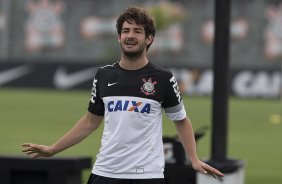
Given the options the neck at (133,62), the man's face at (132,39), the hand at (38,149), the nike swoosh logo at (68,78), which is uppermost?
the man's face at (132,39)

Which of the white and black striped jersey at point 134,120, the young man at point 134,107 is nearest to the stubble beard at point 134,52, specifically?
the young man at point 134,107

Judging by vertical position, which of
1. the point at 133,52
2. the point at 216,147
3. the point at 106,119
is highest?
the point at 133,52

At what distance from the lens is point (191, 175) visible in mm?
8445

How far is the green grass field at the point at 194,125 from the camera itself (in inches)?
566

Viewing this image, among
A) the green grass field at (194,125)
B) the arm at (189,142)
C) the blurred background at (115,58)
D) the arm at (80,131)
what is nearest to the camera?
the arm at (189,142)

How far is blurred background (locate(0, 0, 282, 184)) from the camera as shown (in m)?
18.0

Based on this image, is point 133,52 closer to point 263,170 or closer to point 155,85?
point 155,85

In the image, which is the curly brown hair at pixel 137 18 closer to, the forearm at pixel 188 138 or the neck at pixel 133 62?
the neck at pixel 133 62

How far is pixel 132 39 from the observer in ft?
16.6

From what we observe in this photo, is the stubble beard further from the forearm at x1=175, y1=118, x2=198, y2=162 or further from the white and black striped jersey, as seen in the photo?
the forearm at x1=175, y1=118, x2=198, y2=162

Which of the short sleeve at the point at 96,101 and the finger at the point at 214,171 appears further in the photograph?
the short sleeve at the point at 96,101

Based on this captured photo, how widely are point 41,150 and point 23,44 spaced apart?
53917 millimetres

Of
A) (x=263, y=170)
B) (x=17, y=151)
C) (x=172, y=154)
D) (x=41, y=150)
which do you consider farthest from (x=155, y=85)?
(x=17, y=151)

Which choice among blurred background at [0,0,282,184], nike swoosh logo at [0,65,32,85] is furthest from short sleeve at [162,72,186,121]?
nike swoosh logo at [0,65,32,85]
